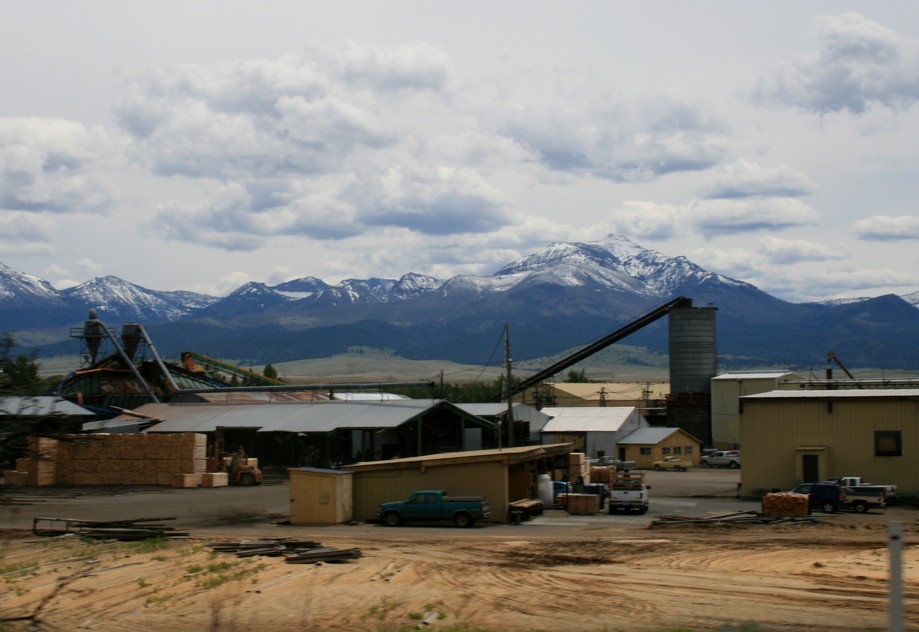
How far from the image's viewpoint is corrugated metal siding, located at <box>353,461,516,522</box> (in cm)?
4022

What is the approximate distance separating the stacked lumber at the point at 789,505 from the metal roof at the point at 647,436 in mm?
44911

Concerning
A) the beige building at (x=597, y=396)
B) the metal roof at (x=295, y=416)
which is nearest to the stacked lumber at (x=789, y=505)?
the metal roof at (x=295, y=416)

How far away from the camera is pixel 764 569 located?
26.4m

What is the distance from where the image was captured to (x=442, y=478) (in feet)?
135

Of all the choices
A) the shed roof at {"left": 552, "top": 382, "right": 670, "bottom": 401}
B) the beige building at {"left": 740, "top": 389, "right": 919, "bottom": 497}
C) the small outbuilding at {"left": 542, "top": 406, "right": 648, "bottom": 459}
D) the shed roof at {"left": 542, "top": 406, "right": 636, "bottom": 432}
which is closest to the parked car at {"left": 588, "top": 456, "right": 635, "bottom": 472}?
the small outbuilding at {"left": 542, "top": 406, "right": 648, "bottom": 459}

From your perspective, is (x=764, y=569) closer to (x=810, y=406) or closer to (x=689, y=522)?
(x=689, y=522)

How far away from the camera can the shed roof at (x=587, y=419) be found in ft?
289

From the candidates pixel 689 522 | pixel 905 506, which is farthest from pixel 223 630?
pixel 905 506

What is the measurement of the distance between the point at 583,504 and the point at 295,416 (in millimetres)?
31403

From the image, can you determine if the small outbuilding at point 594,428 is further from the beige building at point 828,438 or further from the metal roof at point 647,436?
the beige building at point 828,438

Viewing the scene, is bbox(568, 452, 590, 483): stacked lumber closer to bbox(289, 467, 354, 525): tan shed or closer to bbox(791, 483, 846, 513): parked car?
bbox(791, 483, 846, 513): parked car

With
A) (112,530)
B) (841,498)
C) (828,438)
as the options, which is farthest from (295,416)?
(841,498)

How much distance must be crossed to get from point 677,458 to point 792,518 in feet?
159

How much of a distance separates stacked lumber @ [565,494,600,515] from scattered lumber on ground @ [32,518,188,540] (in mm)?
16757
